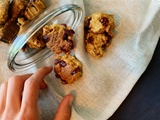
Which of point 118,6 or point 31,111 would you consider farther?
point 118,6

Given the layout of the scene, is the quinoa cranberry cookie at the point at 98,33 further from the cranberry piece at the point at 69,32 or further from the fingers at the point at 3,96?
the fingers at the point at 3,96

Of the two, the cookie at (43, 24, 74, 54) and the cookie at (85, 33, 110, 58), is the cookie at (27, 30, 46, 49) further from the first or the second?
the cookie at (85, 33, 110, 58)

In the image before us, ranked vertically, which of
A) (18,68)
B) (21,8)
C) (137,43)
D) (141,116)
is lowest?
(141,116)

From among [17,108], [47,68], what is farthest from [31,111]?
[47,68]

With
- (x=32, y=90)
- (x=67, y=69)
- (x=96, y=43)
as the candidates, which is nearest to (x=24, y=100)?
(x=32, y=90)

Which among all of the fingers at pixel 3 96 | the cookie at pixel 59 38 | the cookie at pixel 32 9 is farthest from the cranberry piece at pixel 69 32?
the fingers at pixel 3 96

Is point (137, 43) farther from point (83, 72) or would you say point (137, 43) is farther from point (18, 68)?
point (18, 68)
